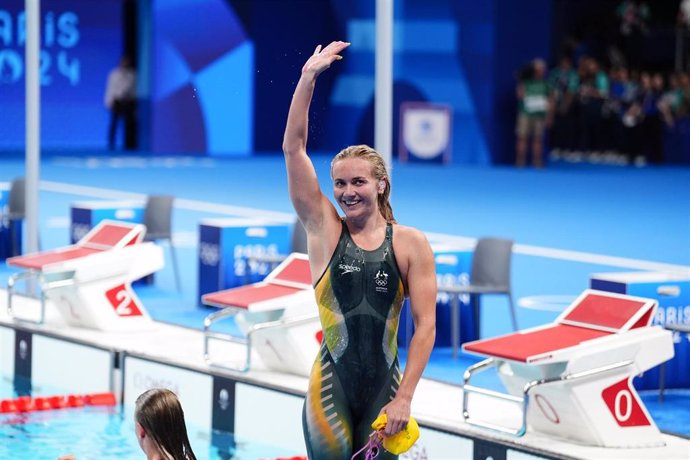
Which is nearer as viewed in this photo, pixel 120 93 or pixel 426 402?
pixel 426 402

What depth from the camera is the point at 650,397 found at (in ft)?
25.8

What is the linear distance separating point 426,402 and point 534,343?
899 millimetres

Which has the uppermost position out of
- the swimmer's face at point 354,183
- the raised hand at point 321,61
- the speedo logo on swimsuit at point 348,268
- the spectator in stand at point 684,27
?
the spectator in stand at point 684,27

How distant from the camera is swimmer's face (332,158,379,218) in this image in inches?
170

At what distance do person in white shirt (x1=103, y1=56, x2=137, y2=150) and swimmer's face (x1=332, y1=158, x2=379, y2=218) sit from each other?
22.5m

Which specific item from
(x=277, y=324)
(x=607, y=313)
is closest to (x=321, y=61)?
(x=607, y=313)

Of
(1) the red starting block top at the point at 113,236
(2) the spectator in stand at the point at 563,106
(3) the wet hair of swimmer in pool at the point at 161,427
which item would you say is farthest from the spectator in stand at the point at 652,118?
(3) the wet hair of swimmer in pool at the point at 161,427

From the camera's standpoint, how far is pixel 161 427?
13.0 feet

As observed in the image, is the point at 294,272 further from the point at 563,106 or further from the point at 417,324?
the point at 563,106

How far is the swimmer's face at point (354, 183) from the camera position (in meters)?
4.32

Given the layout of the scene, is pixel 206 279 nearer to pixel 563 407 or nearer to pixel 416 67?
pixel 563 407

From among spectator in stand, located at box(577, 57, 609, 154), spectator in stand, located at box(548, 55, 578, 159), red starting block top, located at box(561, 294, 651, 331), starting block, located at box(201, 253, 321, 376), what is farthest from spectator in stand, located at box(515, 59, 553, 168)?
red starting block top, located at box(561, 294, 651, 331)

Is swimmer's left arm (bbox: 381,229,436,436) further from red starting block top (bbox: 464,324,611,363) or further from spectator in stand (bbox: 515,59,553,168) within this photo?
spectator in stand (bbox: 515,59,553,168)

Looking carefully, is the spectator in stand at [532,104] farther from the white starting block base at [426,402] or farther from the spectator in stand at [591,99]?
the white starting block base at [426,402]
